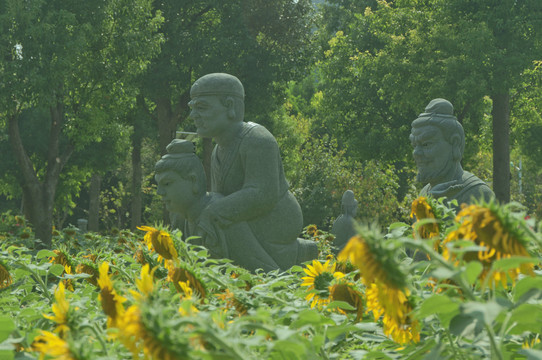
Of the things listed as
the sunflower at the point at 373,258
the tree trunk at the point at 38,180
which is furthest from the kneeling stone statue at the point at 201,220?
the tree trunk at the point at 38,180

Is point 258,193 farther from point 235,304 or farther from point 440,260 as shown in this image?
point 440,260

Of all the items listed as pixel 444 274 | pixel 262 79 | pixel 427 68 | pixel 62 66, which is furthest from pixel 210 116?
pixel 262 79

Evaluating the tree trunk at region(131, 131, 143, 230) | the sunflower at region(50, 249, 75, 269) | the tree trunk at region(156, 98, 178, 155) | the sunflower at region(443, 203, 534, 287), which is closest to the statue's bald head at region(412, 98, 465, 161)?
the sunflower at region(50, 249, 75, 269)

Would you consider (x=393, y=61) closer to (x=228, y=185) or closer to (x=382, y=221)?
(x=382, y=221)

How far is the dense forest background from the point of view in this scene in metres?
16.4

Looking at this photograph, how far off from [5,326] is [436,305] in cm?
109

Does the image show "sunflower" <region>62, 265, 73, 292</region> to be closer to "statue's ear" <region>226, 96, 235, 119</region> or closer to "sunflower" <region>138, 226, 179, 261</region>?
"sunflower" <region>138, 226, 179, 261</region>

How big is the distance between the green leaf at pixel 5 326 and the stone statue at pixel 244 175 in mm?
4180

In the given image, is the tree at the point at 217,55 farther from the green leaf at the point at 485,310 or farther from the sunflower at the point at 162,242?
the green leaf at the point at 485,310

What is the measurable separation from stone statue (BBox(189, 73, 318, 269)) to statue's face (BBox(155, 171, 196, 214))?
215 mm

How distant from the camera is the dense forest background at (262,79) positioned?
16.4 meters

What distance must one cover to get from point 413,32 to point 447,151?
1507 centimetres

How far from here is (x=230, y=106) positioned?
6.31 m

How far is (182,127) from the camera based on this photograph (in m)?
28.7
